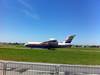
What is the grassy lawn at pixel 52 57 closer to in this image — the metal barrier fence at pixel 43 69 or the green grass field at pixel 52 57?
the green grass field at pixel 52 57

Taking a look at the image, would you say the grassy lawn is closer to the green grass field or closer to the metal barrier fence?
the green grass field

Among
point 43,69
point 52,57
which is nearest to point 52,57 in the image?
point 52,57

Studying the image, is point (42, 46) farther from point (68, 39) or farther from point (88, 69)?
point (88, 69)

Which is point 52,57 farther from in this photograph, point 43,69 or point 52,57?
point 43,69

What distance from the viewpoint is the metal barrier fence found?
10244mm

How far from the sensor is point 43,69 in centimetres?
1076

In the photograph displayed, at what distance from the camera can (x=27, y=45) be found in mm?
84250

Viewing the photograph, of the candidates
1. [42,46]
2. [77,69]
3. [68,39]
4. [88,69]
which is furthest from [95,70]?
[68,39]

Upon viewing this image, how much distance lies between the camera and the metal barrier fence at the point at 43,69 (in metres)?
10.2

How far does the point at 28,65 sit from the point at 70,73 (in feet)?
6.67

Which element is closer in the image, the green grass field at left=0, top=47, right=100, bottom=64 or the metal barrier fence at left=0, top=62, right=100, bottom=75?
the metal barrier fence at left=0, top=62, right=100, bottom=75

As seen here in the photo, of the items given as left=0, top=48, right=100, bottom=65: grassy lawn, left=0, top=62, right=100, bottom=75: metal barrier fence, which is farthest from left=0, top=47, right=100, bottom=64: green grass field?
left=0, top=62, right=100, bottom=75: metal barrier fence

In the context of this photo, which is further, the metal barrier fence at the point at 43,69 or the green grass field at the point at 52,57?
the green grass field at the point at 52,57

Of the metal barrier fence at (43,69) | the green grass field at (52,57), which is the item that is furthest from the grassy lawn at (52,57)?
the metal barrier fence at (43,69)
